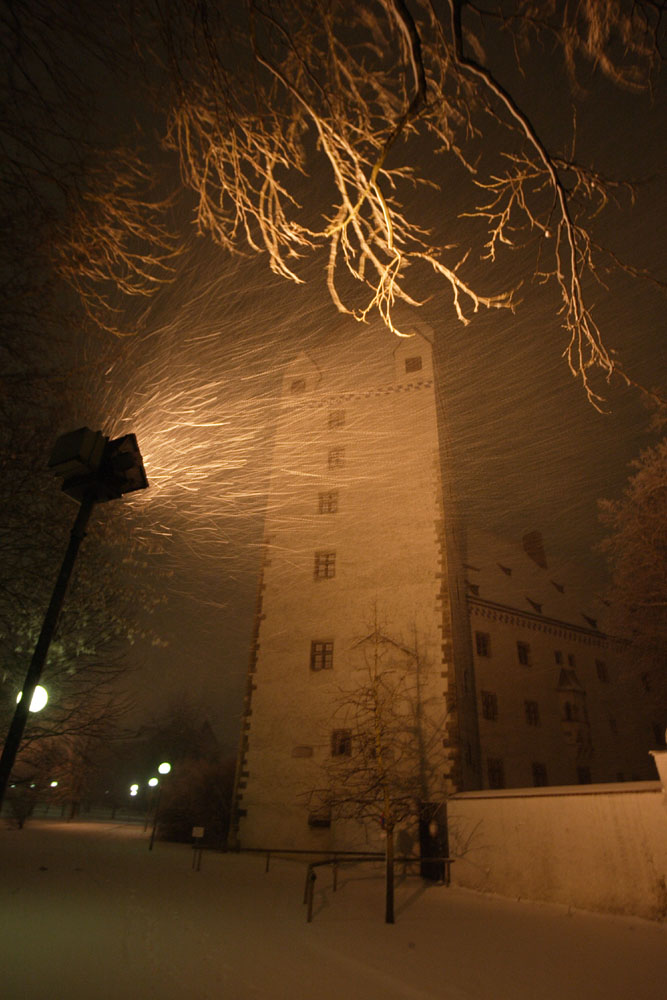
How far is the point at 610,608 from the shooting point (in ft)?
57.9

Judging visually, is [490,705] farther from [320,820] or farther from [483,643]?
[320,820]

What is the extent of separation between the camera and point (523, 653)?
78.1 feet

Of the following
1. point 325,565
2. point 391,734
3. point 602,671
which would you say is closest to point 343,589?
point 325,565

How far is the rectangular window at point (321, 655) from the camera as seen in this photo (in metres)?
17.8

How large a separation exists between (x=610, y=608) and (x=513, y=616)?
715 centimetres

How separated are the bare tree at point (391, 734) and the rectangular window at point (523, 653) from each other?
977 cm

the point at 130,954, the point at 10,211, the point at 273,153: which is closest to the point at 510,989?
the point at 130,954

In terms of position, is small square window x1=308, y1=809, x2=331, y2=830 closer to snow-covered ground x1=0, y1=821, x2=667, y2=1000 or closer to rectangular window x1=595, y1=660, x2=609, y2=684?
snow-covered ground x1=0, y1=821, x2=667, y2=1000

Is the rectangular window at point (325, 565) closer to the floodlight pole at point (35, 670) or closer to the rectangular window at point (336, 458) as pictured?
the rectangular window at point (336, 458)

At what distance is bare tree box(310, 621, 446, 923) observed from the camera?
14.3m

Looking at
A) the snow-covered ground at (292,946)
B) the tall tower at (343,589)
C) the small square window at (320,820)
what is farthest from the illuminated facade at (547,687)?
the snow-covered ground at (292,946)

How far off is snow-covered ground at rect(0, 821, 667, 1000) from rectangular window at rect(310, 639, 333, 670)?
8217 mm

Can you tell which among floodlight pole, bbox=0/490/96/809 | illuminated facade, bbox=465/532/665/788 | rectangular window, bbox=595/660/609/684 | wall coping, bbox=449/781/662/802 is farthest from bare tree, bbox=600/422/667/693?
floodlight pole, bbox=0/490/96/809

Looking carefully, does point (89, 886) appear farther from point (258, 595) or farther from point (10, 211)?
point (258, 595)
